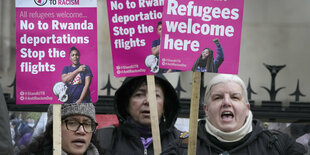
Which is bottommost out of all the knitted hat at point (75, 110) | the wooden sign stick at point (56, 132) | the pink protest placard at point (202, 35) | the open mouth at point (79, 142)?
the open mouth at point (79, 142)

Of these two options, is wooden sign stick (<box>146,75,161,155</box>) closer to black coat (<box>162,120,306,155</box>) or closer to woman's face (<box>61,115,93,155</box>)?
black coat (<box>162,120,306,155</box>)

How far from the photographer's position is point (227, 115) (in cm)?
448

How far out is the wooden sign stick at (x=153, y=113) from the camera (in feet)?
15.4

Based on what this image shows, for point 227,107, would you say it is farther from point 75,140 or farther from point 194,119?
point 75,140

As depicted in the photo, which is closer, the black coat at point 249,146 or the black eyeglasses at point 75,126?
the black coat at point 249,146

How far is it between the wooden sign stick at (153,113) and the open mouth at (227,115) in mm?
553

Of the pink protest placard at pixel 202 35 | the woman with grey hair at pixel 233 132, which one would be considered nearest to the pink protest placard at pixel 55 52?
the pink protest placard at pixel 202 35

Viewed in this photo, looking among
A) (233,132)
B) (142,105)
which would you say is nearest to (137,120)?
(142,105)

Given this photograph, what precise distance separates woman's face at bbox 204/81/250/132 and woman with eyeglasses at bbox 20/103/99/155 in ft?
3.00

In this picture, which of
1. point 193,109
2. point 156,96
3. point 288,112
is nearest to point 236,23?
point 193,109

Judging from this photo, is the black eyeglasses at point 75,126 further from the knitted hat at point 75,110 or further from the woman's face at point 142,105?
the woman's face at point 142,105

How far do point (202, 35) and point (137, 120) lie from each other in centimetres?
97

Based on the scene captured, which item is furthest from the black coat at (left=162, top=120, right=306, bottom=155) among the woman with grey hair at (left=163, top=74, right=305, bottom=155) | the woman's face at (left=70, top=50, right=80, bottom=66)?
the woman's face at (left=70, top=50, right=80, bottom=66)

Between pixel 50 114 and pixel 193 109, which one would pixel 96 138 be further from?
pixel 193 109
